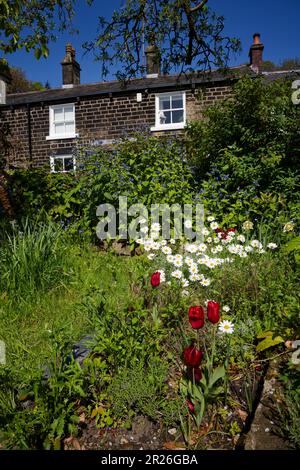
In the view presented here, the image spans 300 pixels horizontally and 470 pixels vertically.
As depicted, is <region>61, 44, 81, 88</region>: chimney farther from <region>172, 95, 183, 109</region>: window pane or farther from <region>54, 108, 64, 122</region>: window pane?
<region>172, 95, 183, 109</region>: window pane

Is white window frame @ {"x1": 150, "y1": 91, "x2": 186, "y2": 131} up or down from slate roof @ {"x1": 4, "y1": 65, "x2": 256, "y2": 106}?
down

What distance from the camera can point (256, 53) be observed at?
1363cm

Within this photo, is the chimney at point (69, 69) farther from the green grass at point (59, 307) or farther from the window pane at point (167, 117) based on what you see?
the green grass at point (59, 307)

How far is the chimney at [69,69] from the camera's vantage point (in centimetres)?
1527

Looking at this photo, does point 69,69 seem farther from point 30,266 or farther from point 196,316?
point 196,316

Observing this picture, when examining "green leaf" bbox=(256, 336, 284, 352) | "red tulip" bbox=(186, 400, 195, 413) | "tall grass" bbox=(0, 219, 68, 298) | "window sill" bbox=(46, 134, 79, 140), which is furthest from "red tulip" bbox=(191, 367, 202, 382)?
"window sill" bbox=(46, 134, 79, 140)

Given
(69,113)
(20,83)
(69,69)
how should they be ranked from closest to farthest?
(69,113), (69,69), (20,83)

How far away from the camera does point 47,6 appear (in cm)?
421

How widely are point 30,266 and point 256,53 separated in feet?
47.1

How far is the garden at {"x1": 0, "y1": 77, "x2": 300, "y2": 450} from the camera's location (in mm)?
1624

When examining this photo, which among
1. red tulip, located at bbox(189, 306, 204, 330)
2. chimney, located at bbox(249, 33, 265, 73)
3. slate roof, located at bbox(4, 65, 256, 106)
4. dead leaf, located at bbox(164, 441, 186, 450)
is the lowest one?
dead leaf, located at bbox(164, 441, 186, 450)

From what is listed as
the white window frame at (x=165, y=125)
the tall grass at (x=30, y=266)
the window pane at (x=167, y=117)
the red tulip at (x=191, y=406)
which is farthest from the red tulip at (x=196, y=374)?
the window pane at (x=167, y=117)

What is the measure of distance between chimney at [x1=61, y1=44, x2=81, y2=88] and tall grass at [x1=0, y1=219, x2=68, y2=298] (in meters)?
14.4

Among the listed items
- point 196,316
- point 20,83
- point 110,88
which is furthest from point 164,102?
point 20,83
